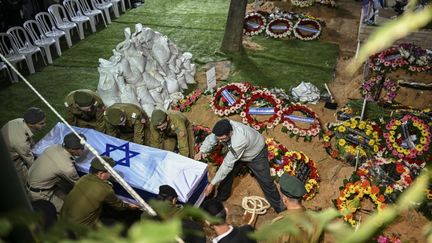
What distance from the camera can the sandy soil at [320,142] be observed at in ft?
17.9

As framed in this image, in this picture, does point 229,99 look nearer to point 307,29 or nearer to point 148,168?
point 148,168

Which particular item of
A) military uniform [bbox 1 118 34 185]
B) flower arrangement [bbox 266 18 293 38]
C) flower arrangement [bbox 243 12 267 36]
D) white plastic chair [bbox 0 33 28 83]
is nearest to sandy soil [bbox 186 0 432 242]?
flower arrangement [bbox 243 12 267 36]

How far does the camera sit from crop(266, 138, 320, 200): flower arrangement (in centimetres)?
598

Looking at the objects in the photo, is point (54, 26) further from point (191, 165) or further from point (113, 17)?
point (191, 165)

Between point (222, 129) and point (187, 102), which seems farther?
point (187, 102)

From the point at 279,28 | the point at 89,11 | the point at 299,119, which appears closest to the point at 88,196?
the point at 299,119

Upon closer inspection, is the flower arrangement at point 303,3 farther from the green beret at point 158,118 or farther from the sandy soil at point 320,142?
the green beret at point 158,118

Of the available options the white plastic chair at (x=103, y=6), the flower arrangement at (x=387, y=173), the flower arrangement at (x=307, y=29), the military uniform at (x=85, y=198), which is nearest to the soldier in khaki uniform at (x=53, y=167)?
the military uniform at (x=85, y=198)

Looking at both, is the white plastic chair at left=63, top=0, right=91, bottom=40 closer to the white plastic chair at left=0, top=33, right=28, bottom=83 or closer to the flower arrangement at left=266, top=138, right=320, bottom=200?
the white plastic chair at left=0, top=33, right=28, bottom=83

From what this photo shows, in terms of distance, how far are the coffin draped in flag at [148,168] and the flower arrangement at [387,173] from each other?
2487mm

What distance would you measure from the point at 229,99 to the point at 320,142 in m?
1.92

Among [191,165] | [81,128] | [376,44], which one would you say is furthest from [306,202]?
[376,44]

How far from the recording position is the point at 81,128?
5914 millimetres

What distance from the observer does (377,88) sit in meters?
8.23
